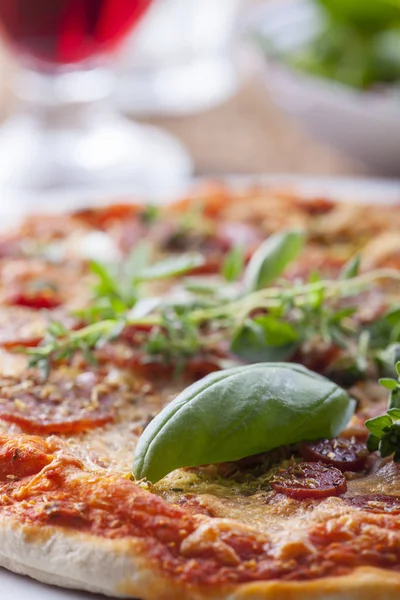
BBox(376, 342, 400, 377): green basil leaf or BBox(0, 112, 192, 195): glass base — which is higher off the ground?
BBox(0, 112, 192, 195): glass base

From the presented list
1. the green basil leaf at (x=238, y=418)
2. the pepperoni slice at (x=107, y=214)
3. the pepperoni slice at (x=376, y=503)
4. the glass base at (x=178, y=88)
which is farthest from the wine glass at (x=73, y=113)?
the pepperoni slice at (x=376, y=503)

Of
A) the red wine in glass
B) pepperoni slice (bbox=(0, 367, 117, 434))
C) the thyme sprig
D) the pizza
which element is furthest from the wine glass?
pepperoni slice (bbox=(0, 367, 117, 434))

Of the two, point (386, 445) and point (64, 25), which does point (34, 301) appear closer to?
point (386, 445)

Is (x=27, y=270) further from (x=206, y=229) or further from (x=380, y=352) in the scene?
(x=380, y=352)

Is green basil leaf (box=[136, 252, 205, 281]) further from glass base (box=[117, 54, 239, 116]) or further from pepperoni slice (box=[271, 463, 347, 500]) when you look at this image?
glass base (box=[117, 54, 239, 116])

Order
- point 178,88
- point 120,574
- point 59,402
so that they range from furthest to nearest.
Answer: point 178,88, point 59,402, point 120,574

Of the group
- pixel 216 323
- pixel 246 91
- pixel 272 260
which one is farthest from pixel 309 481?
pixel 246 91

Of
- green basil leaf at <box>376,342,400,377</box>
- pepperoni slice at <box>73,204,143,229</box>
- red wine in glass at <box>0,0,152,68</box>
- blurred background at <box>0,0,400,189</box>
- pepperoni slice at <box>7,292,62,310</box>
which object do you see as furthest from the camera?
red wine in glass at <box>0,0,152,68</box>
